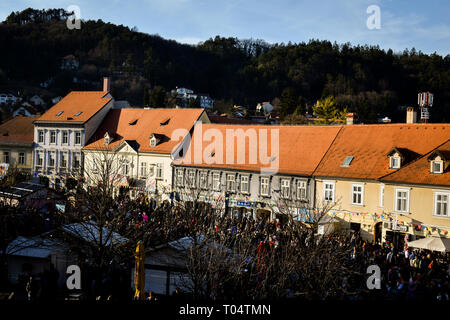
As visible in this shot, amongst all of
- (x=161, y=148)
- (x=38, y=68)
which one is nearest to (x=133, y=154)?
(x=161, y=148)

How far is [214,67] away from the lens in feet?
509

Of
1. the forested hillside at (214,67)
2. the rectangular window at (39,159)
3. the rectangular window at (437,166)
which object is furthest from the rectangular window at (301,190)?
the forested hillside at (214,67)

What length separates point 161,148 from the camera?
42375 mm

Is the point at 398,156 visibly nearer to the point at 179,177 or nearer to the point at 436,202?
the point at 436,202

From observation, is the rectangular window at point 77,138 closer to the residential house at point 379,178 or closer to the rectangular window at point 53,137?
the rectangular window at point 53,137

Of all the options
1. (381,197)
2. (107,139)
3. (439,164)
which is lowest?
(381,197)

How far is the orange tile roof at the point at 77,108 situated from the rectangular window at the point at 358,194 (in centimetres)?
3049

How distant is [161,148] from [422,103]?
76.1ft

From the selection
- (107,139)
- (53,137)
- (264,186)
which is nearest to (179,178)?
(264,186)

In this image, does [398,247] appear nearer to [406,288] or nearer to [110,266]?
[406,288]

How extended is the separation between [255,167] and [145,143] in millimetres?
13418

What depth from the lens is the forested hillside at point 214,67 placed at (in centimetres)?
11288

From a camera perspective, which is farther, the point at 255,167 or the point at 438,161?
the point at 255,167
